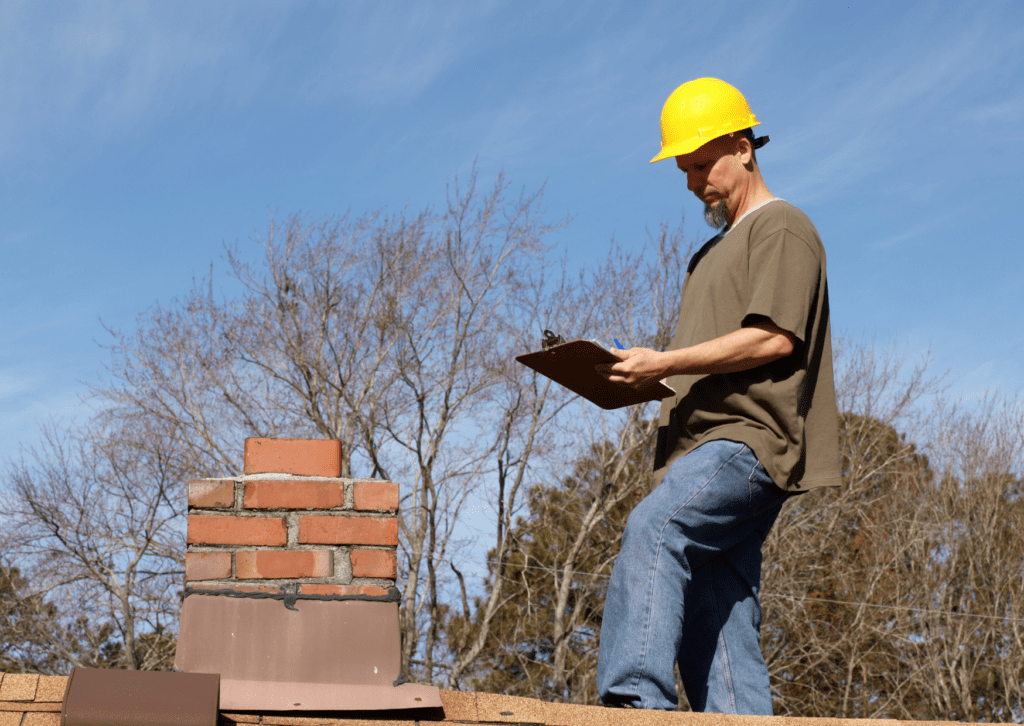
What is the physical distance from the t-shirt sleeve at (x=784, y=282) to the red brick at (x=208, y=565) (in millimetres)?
1394

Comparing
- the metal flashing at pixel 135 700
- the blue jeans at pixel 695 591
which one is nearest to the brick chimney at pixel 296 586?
the metal flashing at pixel 135 700

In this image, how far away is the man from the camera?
2.29 metres

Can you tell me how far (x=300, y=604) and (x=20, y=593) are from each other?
52.5 ft

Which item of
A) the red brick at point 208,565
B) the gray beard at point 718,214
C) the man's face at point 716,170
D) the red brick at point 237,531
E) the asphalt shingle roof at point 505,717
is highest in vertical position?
the man's face at point 716,170

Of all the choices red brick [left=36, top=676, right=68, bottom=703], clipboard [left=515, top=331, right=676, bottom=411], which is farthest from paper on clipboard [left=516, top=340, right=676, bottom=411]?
red brick [left=36, top=676, right=68, bottom=703]

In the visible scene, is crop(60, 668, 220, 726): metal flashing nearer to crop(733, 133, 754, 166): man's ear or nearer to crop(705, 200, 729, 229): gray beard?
crop(705, 200, 729, 229): gray beard

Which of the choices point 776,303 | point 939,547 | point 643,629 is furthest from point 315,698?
point 939,547

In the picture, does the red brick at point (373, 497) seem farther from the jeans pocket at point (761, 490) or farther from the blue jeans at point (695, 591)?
the jeans pocket at point (761, 490)

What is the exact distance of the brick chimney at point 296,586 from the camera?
7.03 feet

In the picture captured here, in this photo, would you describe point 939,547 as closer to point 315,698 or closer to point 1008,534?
point 1008,534

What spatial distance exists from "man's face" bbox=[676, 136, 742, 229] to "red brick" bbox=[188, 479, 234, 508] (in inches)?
57.8

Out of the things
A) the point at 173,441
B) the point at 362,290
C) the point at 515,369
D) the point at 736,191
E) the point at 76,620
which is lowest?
the point at 76,620

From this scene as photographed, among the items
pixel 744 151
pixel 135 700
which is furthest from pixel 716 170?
pixel 135 700

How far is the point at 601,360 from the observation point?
7.52 feet
